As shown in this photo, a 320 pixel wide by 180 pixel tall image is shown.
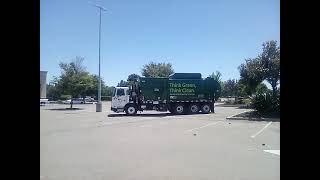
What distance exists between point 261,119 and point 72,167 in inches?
766

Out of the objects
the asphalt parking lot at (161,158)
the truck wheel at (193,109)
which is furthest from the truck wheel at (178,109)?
the asphalt parking lot at (161,158)

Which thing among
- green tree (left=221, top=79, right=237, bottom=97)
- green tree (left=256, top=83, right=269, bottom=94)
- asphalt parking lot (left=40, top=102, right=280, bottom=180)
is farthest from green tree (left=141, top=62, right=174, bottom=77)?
asphalt parking lot (left=40, top=102, right=280, bottom=180)

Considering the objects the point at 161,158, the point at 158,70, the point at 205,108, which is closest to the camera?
the point at 161,158

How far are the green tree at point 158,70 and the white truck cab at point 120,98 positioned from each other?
87.6 feet

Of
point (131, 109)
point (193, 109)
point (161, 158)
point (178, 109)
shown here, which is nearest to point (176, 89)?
point (178, 109)

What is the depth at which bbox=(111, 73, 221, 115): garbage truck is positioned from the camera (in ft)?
113

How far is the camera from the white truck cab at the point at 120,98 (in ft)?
113

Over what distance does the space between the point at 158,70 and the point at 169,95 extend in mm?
27626

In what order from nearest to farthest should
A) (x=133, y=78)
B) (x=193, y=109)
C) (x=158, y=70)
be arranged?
(x=133, y=78)
(x=193, y=109)
(x=158, y=70)

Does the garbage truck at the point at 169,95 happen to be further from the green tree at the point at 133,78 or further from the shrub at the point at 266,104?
the shrub at the point at 266,104

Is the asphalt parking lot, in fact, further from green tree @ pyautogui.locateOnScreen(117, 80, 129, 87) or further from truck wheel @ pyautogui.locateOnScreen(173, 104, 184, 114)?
green tree @ pyautogui.locateOnScreen(117, 80, 129, 87)

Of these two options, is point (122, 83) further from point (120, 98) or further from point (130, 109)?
point (130, 109)

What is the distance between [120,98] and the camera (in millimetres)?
34438
